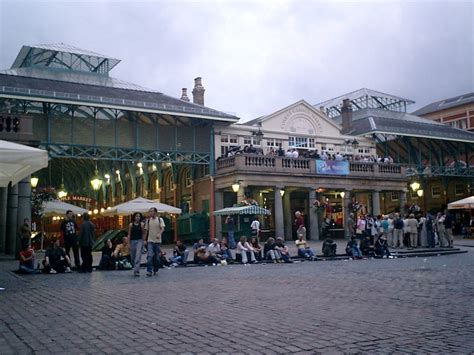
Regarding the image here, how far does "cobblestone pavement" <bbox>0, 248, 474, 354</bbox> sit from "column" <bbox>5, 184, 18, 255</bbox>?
9003 mm

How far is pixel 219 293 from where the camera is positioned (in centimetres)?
995

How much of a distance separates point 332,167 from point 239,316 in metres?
29.8

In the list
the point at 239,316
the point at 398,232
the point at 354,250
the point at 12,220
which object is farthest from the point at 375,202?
the point at 239,316

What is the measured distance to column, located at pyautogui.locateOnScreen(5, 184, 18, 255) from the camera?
20625mm

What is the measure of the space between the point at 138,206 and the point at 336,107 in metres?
34.3

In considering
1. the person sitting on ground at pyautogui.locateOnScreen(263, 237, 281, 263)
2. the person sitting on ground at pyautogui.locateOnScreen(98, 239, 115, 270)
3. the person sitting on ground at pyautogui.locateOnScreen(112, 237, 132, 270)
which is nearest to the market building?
the person sitting on ground at pyautogui.locateOnScreen(263, 237, 281, 263)

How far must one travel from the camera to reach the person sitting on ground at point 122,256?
16453 millimetres

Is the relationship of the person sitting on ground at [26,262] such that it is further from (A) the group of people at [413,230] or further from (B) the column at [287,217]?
(B) the column at [287,217]

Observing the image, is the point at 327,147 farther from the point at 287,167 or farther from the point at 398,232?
the point at 398,232

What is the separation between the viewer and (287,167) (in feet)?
113

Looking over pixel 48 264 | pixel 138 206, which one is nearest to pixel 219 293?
pixel 48 264

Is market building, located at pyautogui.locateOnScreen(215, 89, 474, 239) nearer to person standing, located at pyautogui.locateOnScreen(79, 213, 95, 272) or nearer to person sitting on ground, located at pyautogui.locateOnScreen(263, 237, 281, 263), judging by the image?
person sitting on ground, located at pyautogui.locateOnScreen(263, 237, 281, 263)

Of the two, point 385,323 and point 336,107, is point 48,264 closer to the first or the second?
point 385,323

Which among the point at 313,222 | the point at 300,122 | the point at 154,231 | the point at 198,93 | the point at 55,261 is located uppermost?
the point at 198,93
